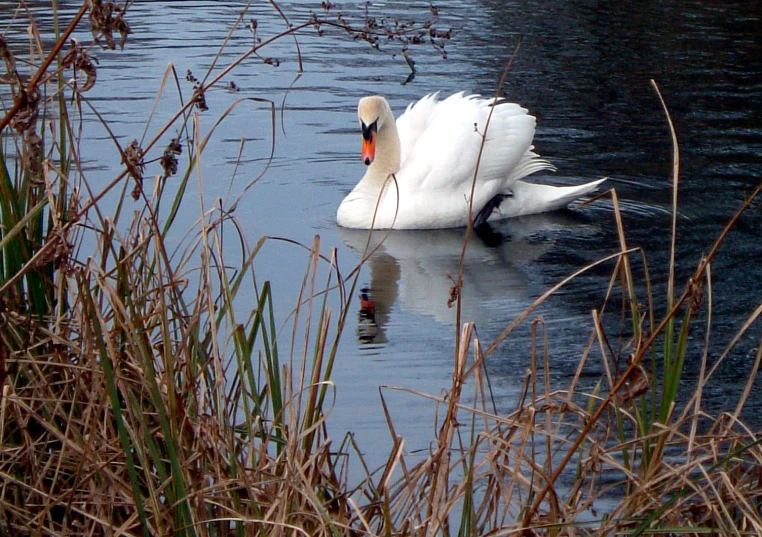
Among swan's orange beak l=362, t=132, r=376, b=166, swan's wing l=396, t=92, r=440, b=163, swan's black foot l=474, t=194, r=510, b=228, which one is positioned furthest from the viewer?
swan's wing l=396, t=92, r=440, b=163

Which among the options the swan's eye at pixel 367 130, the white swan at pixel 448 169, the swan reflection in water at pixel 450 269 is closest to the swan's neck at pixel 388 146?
the white swan at pixel 448 169

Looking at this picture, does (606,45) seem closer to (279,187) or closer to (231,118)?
(231,118)

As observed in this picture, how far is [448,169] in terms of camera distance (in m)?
6.79

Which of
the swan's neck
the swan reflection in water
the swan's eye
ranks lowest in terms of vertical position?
the swan reflection in water

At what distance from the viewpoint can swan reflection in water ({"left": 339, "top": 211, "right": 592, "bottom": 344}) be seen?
562cm

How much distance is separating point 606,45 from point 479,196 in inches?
206

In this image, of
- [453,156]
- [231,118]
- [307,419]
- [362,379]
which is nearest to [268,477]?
[307,419]

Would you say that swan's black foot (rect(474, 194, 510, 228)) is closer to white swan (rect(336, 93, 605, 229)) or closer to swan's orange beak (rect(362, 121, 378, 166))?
white swan (rect(336, 93, 605, 229))

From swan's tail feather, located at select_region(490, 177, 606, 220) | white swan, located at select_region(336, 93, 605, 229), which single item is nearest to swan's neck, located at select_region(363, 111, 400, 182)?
white swan, located at select_region(336, 93, 605, 229)

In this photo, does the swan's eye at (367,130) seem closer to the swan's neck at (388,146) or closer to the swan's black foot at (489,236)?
the swan's neck at (388,146)

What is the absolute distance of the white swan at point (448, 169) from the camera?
6809mm

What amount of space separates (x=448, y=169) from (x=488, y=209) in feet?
1.45

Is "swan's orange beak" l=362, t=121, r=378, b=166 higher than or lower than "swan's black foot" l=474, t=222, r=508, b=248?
higher

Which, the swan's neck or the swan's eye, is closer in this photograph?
the swan's eye
